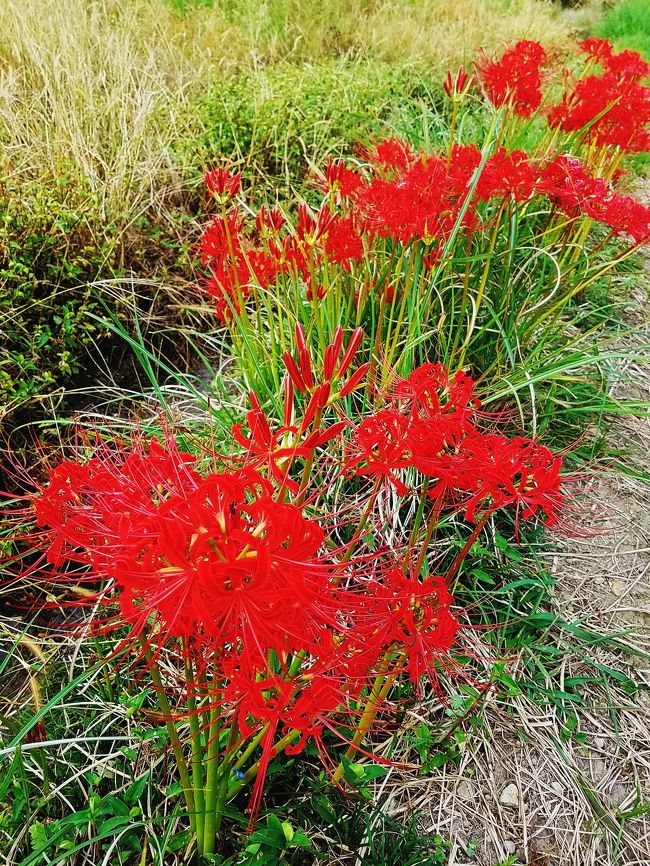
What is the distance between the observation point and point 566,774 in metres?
1.66

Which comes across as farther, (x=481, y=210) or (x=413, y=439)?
(x=481, y=210)

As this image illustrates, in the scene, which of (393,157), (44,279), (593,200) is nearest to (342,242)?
(393,157)

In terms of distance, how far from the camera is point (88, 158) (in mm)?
3141

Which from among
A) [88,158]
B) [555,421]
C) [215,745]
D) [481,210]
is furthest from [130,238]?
[215,745]

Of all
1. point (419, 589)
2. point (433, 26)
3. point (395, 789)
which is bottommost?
point (395, 789)

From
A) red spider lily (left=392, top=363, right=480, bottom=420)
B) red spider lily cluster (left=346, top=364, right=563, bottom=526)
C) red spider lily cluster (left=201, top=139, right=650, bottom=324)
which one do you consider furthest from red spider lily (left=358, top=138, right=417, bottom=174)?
red spider lily cluster (left=346, top=364, right=563, bottom=526)

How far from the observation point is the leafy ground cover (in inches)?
34.0

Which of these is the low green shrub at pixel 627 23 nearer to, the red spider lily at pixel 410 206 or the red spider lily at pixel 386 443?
the red spider lily at pixel 410 206

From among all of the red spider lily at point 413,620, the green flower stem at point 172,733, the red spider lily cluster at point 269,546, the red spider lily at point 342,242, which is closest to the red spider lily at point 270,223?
→ the red spider lily at point 342,242

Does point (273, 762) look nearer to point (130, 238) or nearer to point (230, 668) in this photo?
point (230, 668)

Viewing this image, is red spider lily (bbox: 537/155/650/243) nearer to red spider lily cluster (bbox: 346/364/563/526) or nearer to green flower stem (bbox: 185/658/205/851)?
red spider lily cluster (bbox: 346/364/563/526)

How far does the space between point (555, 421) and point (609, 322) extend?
0.98m

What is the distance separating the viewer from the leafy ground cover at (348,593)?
863 millimetres

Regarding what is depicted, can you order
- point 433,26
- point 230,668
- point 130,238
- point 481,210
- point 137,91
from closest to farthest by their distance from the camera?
point 230,668
point 481,210
point 130,238
point 137,91
point 433,26
